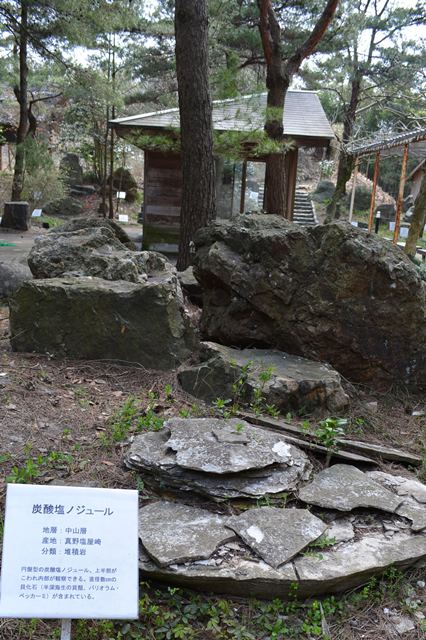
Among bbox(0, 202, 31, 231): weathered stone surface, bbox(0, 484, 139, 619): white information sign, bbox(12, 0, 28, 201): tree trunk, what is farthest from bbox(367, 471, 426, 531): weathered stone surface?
bbox(12, 0, 28, 201): tree trunk

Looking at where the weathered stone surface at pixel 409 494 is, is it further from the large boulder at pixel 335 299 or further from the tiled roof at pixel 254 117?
the tiled roof at pixel 254 117

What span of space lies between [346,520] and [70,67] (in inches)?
514

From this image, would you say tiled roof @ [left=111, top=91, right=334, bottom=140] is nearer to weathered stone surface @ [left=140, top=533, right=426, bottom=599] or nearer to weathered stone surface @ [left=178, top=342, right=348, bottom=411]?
weathered stone surface @ [left=178, top=342, right=348, bottom=411]

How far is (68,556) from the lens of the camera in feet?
5.79

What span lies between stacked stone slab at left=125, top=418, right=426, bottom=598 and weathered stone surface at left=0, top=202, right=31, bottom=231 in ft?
42.7

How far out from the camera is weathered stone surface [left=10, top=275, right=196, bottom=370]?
4.42 m

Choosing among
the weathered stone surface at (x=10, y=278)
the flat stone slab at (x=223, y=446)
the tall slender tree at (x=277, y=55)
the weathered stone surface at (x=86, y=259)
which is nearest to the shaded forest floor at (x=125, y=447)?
the flat stone slab at (x=223, y=446)

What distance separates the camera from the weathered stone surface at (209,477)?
2.80m

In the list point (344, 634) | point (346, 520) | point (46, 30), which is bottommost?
point (344, 634)

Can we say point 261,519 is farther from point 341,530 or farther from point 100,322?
point 100,322

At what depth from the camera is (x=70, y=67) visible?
13352mm

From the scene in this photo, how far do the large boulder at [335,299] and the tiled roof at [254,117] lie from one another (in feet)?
13.9

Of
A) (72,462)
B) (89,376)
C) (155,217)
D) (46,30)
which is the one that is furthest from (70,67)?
(72,462)

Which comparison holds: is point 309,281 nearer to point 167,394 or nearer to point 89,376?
point 167,394
